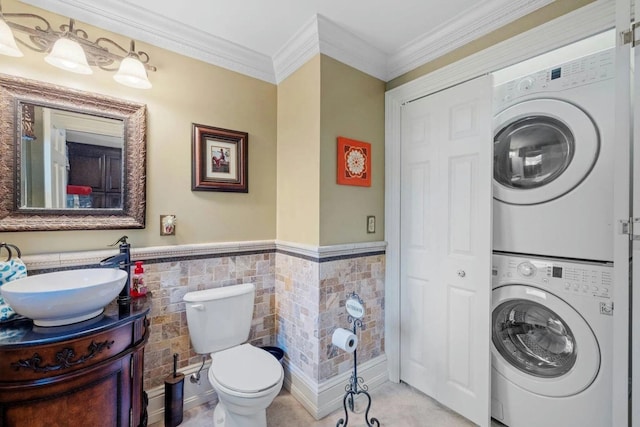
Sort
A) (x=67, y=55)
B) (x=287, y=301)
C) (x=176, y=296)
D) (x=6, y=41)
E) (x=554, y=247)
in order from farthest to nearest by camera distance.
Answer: (x=287, y=301) → (x=176, y=296) → (x=554, y=247) → (x=67, y=55) → (x=6, y=41)

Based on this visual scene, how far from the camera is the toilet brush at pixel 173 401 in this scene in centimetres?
166

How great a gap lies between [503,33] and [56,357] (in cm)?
267

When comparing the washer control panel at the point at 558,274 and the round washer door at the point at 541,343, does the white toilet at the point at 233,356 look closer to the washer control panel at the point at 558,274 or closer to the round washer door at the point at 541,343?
the round washer door at the point at 541,343

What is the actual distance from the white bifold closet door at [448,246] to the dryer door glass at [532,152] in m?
0.16

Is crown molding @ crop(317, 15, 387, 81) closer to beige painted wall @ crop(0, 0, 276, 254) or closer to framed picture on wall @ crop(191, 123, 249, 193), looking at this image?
beige painted wall @ crop(0, 0, 276, 254)

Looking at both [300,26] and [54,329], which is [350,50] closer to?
[300,26]

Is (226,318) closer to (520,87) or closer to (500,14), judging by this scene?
(520,87)

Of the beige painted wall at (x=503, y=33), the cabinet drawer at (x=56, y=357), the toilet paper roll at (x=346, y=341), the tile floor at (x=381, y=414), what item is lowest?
the tile floor at (x=381, y=414)

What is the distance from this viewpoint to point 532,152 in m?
1.58

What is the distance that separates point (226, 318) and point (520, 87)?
7.44ft

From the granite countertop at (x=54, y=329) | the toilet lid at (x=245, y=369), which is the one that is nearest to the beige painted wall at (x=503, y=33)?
the toilet lid at (x=245, y=369)

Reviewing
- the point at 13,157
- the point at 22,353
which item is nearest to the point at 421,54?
the point at 13,157

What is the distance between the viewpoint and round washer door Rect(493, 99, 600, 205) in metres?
1.37

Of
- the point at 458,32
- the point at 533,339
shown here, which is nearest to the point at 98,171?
the point at 458,32
